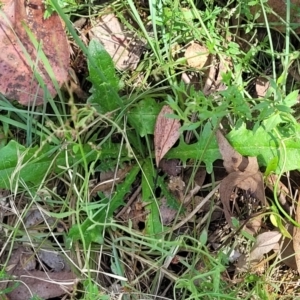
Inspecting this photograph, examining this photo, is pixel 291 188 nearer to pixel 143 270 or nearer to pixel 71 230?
pixel 143 270

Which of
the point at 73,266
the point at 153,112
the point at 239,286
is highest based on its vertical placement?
the point at 153,112

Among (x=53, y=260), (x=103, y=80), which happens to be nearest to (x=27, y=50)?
(x=103, y=80)

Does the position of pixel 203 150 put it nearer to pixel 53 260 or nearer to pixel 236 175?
pixel 236 175

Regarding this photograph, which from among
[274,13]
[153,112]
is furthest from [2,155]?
[274,13]

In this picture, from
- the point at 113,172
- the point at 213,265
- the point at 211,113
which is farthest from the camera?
the point at 113,172

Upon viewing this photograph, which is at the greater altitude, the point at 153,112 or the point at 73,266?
the point at 153,112

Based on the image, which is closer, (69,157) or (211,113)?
(211,113)

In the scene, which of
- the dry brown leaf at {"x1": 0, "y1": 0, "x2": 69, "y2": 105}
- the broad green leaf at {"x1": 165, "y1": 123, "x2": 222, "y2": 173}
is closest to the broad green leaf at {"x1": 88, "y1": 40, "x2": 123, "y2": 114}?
the dry brown leaf at {"x1": 0, "y1": 0, "x2": 69, "y2": 105}
